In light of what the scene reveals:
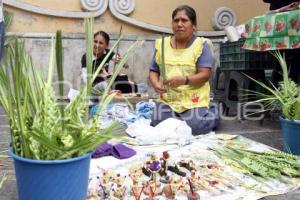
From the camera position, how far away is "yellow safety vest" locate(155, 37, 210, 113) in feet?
10.2

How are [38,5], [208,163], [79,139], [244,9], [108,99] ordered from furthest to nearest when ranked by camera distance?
[244,9] → [38,5] → [208,163] → [108,99] → [79,139]

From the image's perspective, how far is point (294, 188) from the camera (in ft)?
6.35

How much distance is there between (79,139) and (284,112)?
1493mm

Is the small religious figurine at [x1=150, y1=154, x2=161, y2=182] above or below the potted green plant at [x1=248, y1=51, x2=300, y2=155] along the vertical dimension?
below

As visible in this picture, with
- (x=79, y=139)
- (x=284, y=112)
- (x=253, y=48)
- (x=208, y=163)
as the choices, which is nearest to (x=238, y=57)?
(x=253, y=48)

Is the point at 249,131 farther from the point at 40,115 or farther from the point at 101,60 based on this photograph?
the point at 40,115

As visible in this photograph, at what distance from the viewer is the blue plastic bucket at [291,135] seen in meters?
2.33

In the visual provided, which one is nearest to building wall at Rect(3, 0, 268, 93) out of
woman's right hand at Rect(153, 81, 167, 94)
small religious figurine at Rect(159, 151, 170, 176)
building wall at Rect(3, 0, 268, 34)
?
building wall at Rect(3, 0, 268, 34)

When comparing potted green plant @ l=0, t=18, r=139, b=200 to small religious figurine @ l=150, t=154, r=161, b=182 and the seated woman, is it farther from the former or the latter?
the seated woman

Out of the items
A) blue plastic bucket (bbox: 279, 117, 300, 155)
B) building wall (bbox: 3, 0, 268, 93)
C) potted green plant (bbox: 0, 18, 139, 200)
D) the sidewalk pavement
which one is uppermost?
building wall (bbox: 3, 0, 268, 93)

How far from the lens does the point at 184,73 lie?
10.3ft

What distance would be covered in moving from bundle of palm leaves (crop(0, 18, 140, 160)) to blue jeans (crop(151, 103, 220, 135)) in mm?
1696

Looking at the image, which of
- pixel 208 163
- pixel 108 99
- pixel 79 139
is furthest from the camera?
pixel 208 163

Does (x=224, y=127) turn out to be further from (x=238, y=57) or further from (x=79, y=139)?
(x=79, y=139)
